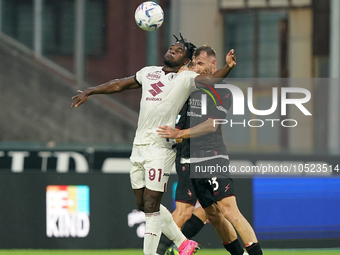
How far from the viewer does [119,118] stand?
10.4 metres

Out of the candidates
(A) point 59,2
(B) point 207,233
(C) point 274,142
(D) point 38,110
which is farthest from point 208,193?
(A) point 59,2

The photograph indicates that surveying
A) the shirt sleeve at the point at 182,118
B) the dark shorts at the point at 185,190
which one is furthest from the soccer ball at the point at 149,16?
the dark shorts at the point at 185,190

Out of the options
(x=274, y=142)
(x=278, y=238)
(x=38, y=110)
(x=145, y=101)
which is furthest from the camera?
(x=38, y=110)

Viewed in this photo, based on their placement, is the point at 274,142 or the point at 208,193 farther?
the point at 274,142

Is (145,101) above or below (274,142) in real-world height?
above

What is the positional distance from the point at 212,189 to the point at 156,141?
0.67 m

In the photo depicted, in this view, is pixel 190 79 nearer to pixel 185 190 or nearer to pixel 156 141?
pixel 156 141


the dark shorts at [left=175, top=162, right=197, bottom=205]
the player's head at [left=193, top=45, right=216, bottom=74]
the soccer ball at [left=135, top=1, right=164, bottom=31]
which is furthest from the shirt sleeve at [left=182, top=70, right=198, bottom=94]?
the dark shorts at [left=175, top=162, right=197, bottom=205]

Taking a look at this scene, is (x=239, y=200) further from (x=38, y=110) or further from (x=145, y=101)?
(x=38, y=110)

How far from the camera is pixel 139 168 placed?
5.88 metres

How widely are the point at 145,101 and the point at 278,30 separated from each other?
5.79 m

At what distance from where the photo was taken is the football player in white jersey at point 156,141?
5785 millimetres

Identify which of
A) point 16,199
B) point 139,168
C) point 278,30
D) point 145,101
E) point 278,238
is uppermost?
point 278,30

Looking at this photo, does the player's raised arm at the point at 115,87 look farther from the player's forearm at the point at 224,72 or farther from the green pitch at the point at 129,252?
the green pitch at the point at 129,252
